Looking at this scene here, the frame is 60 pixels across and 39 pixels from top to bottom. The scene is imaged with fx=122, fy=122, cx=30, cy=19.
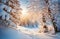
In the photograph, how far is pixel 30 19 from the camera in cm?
200

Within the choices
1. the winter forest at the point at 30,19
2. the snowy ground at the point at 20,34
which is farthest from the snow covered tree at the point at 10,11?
the snowy ground at the point at 20,34

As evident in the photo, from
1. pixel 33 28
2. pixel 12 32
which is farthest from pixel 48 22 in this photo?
pixel 12 32

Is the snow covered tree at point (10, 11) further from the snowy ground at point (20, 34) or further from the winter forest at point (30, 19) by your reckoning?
the snowy ground at point (20, 34)

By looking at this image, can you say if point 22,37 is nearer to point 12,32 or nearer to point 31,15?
point 12,32

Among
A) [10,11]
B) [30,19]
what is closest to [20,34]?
[30,19]

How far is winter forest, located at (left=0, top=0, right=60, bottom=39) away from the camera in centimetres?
197

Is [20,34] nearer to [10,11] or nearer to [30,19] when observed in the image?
[30,19]

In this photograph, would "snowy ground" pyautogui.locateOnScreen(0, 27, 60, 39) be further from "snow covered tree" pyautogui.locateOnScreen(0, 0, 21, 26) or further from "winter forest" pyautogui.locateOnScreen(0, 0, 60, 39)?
"snow covered tree" pyautogui.locateOnScreen(0, 0, 21, 26)

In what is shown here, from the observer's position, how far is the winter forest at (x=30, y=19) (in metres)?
1.97

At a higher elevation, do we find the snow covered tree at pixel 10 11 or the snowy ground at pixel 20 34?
the snow covered tree at pixel 10 11

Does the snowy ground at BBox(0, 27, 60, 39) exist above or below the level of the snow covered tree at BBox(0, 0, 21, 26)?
below

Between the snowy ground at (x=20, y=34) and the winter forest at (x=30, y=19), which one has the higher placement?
the winter forest at (x=30, y=19)

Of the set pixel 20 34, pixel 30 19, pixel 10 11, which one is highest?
pixel 10 11

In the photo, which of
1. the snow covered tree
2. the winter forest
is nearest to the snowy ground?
the winter forest
